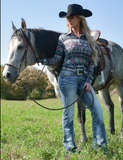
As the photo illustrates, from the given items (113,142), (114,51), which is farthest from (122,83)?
(113,142)

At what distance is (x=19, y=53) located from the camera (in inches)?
97.0

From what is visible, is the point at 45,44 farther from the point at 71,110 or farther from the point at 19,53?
the point at 71,110

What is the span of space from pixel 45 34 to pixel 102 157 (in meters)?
2.12

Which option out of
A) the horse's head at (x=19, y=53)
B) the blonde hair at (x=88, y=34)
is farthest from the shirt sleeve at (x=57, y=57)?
the blonde hair at (x=88, y=34)

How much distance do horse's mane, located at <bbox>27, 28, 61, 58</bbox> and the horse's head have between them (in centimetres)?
11

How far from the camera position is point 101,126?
2318 mm

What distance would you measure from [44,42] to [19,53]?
49cm

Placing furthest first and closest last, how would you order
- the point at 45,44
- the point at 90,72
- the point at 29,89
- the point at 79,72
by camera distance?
1. the point at 29,89
2. the point at 45,44
3. the point at 90,72
4. the point at 79,72

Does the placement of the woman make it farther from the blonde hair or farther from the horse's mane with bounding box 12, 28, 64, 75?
the horse's mane with bounding box 12, 28, 64, 75

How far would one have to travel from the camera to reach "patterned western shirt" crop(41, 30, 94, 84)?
2373 mm

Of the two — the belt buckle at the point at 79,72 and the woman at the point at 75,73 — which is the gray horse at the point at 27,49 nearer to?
the woman at the point at 75,73

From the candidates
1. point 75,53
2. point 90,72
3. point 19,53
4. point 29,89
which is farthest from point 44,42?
point 29,89

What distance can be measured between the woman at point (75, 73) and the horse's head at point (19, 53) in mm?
315

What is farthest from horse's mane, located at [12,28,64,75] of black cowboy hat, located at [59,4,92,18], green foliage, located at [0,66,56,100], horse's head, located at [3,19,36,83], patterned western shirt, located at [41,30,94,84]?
green foliage, located at [0,66,56,100]
